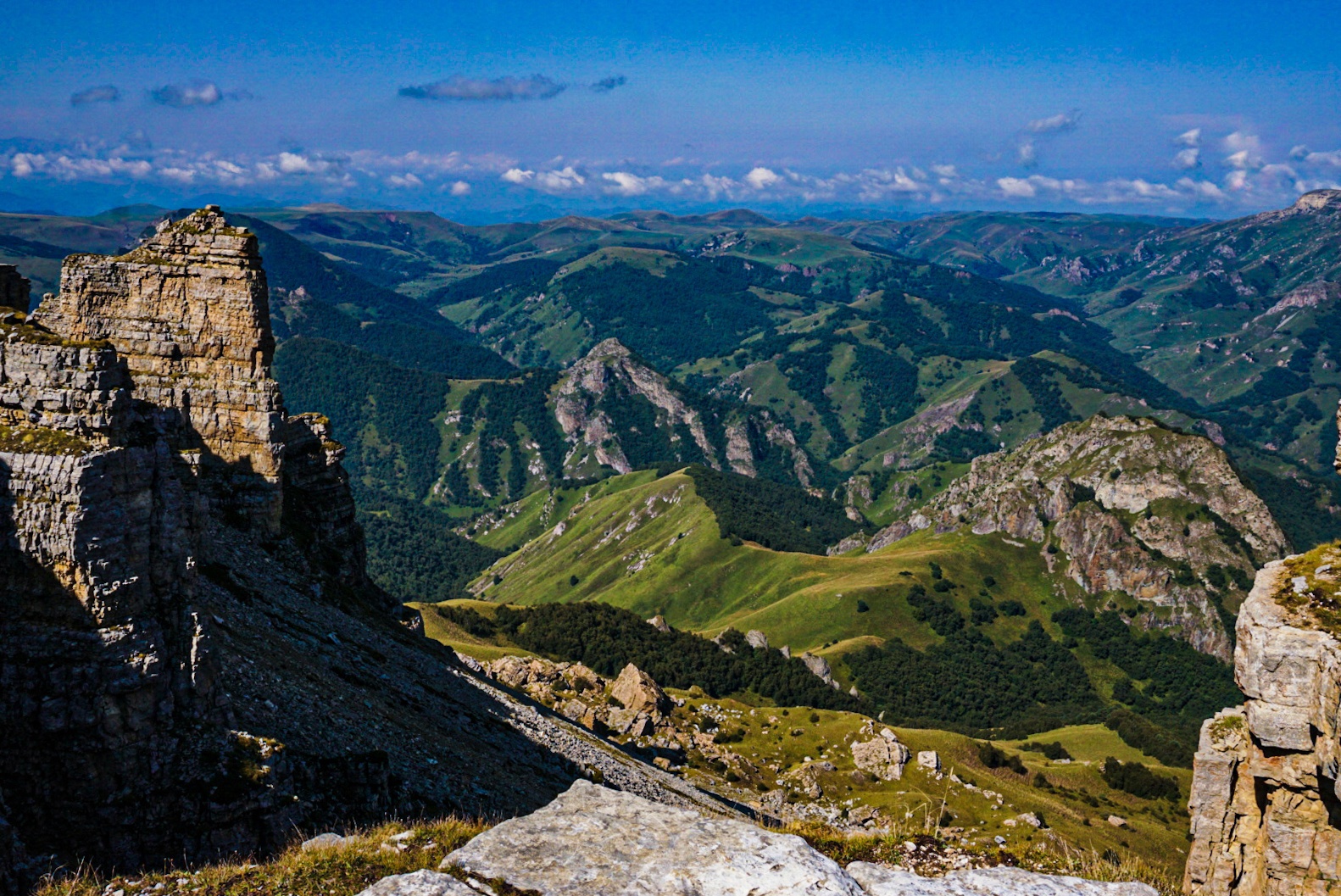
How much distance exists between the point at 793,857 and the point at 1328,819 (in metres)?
17.1

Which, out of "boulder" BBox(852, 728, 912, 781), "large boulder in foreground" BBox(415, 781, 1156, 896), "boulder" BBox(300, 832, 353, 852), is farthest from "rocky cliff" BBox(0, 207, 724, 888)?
"boulder" BBox(852, 728, 912, 781)

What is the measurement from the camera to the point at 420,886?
51.1ft

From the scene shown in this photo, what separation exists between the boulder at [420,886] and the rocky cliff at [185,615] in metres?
10.1

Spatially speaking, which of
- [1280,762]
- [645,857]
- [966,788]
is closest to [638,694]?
[966,788]

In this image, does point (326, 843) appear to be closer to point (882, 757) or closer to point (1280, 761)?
point (1280, 761)

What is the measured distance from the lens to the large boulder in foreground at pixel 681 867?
15664 millimetres

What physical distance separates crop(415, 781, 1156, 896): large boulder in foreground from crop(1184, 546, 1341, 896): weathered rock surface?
10.8m

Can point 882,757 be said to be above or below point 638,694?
below

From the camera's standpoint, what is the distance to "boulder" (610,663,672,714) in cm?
10794

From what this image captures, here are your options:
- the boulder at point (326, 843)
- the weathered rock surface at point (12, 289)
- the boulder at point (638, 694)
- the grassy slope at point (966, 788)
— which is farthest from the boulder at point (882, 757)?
the weathered rock surface at point (12, 289)

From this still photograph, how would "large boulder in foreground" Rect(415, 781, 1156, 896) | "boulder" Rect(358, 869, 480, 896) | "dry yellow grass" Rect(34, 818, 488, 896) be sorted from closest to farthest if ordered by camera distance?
A: 1. "boulder" Rect(358, 869, 480, 896)
2. "large boulder in foreground" Rect(415, 781, 1156, 896)
3. "dry yellow grass" Rect(34, 818, 488, 896)

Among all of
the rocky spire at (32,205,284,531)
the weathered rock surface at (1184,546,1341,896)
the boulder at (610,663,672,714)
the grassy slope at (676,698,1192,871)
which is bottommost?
the grassy slope at (676,698,1192,871)

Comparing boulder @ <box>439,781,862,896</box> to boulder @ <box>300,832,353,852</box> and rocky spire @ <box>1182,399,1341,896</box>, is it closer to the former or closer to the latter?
boulder @ <box>300,832,353,852</box>

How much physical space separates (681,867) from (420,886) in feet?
15.5
